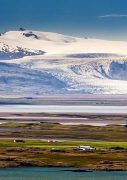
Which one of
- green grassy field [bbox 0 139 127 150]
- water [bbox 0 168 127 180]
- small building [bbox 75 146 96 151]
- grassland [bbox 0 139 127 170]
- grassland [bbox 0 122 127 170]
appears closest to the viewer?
water [bbox 0 168 127 180]

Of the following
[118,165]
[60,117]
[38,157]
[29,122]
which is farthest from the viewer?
[60,117]

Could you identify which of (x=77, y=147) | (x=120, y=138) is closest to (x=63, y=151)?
(x=77, y=147)

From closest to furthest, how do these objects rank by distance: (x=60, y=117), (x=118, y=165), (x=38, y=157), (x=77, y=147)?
(x=118, y=165), (x=38, y=157), (x=77, y=147), (x=60, y=117)

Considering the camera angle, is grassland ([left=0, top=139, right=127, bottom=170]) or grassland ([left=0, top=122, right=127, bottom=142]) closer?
grassland ([left=0, top=139, right=127, bottom=170])

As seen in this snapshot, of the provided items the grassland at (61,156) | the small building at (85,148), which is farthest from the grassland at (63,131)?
the small building at (85,148)

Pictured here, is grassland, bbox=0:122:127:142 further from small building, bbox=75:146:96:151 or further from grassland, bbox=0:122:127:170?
small building, bbox=75:146:96:151

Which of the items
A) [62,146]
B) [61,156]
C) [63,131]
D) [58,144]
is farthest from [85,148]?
[63,131]

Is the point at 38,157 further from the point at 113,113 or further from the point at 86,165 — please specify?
the point at 113,113

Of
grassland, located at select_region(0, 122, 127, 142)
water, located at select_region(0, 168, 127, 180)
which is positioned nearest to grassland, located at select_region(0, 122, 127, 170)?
grassland, located at select_region(0, 122, 127, 142)
